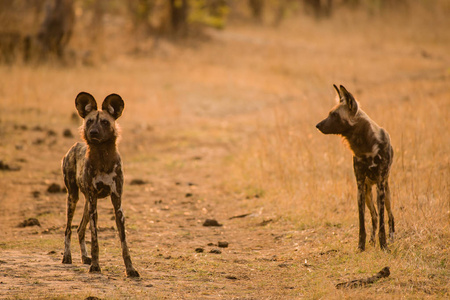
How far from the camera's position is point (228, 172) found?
989cm

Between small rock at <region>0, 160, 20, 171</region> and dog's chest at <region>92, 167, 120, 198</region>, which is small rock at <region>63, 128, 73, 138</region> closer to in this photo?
small rock at <region>0, 160, 20, 171</region>

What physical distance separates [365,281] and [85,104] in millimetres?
2702

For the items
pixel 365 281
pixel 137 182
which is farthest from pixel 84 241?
pixel 137 182

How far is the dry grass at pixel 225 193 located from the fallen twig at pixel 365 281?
0.06m

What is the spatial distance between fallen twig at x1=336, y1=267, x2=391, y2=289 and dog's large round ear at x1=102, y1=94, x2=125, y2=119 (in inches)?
90.7

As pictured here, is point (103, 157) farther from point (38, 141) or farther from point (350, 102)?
point (38, 141)

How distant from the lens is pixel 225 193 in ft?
29.2

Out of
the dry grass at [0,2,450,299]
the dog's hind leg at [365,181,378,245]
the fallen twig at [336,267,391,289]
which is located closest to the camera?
the fallen twig at [336,267,391,289]

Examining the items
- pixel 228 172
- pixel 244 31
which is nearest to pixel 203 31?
pixel 244 31

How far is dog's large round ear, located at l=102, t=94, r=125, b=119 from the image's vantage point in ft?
16.7

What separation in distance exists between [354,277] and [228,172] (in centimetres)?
500

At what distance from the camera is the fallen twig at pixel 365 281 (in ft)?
15.5

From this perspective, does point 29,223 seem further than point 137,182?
No

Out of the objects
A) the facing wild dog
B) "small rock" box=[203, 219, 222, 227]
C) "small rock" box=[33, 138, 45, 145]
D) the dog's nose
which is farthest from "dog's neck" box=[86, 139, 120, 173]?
"small rock" box=[33, 138, 45, 145]
